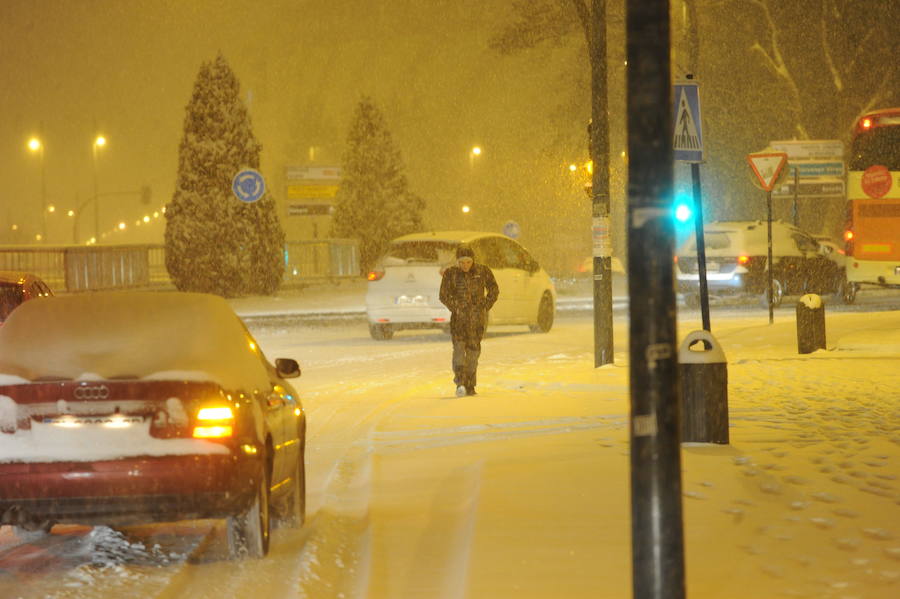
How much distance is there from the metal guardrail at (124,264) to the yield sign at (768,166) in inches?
892

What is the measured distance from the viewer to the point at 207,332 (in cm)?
775

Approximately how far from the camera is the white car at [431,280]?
72.3 ft

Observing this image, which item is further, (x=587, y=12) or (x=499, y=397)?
(x=587, y=12)

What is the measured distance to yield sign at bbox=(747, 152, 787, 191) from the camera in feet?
75.2

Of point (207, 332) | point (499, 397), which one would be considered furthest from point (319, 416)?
point (207, 332)

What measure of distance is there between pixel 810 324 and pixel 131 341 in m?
12.6

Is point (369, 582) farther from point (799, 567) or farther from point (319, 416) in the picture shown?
point (319, 416)

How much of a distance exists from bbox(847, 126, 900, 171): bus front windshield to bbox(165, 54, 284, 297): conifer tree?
20923 mm

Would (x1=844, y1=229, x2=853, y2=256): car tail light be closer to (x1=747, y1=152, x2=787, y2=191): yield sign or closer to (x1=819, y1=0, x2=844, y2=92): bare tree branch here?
(x1=747, y1=152, x2=787, y2=191): yield sign

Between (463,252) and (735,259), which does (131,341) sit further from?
(735,259)

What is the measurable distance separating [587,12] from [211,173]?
28.7m

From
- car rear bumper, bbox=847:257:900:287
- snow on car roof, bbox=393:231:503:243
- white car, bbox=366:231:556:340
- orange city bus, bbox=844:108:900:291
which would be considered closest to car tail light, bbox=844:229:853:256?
orange city bus, bbox=844:108:900:291

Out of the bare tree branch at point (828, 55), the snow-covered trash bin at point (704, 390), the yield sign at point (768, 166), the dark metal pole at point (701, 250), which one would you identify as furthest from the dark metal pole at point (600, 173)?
the bare tree branch at point (828, 55)

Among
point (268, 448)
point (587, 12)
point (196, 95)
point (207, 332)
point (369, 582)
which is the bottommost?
point (369, 582)
